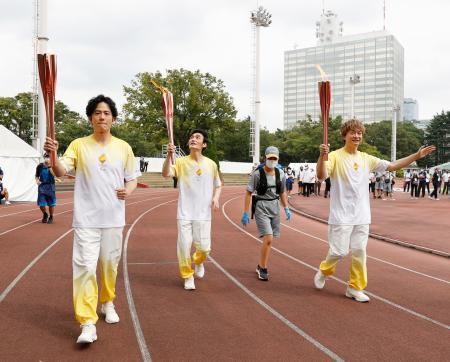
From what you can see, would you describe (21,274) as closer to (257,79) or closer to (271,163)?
(271,163)

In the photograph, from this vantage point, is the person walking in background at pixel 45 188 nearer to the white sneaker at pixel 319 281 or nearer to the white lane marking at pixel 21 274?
the white lane marking at pixel 21 274

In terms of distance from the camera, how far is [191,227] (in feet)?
20.5

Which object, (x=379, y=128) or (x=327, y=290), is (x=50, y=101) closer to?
(x=327, y=290)

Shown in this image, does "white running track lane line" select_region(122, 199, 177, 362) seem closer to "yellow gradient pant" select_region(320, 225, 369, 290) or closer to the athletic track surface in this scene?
the athletic track surface

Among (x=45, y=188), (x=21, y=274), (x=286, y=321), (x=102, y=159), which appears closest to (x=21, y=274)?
(x=21, y=274)

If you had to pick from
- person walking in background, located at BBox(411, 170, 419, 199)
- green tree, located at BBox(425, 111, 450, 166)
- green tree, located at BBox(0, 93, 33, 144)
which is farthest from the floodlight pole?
green tree, located at BBox(425, 111, 450, 166)

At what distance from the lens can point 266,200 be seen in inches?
269

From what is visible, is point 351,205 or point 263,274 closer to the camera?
point 351,205

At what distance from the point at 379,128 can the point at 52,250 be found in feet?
281

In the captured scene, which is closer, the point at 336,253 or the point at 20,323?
the point at 20,323

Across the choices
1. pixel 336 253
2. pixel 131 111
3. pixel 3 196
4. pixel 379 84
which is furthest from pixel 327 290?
pixel 379 84

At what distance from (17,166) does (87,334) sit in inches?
690

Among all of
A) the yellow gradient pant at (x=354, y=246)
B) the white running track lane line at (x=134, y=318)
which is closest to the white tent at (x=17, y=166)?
the white running track lane line at (x=134, y=318)

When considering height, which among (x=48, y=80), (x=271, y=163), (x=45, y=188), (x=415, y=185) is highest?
(x=48, y=80)
